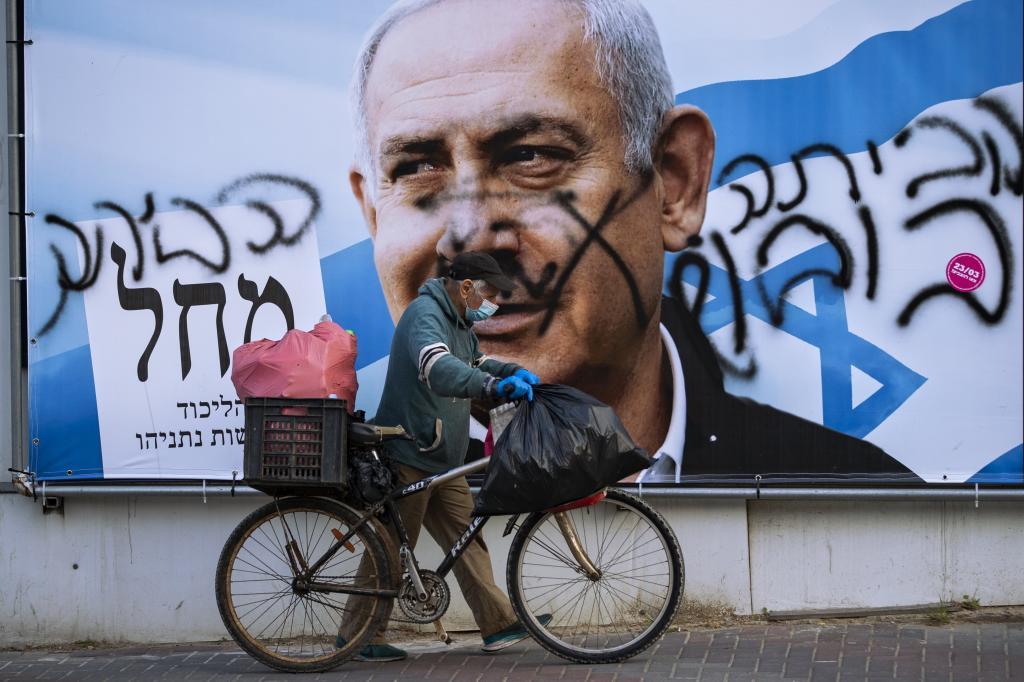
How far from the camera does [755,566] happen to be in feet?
22.3

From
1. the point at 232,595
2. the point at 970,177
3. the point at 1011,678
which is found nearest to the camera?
the point at 1011,678

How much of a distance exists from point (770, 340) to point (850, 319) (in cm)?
43

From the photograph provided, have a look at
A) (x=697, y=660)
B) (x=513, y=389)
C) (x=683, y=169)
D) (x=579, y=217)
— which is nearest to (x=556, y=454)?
(x=513, y=389)

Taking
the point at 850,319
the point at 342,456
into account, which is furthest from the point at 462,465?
the point at 850,319

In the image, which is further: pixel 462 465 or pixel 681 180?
pixel 681 180

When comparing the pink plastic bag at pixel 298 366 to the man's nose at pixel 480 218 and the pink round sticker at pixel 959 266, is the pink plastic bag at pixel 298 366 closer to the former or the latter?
the man's nose at pixel 480 218

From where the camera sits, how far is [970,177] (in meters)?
6.69

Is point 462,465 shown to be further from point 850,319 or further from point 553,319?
point 850,319

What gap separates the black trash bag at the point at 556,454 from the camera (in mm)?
5438

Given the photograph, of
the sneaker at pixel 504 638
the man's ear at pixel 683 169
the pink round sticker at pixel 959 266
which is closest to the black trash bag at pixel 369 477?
the sneaker at pixel 504 638

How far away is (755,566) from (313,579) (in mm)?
2339

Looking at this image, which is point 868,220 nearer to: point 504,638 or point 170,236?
point 504,638

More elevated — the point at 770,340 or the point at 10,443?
the point at 770,340

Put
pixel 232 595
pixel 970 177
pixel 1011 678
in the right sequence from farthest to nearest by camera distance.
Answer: pixel 970 177 < pixel 232 595 < pixel 1011 678
